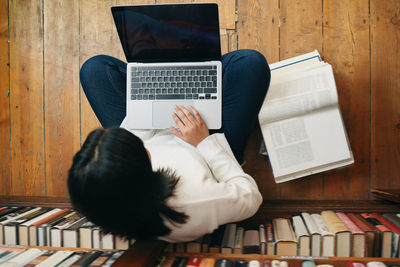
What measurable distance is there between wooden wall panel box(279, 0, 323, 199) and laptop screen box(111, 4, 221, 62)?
40 centimetres

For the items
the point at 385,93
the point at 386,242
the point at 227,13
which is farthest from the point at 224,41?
the point at 386,242

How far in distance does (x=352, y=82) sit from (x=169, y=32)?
755mm

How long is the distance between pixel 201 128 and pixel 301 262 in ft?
1.46

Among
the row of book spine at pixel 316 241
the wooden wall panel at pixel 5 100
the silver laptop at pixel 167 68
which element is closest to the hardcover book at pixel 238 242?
the row of book spine at pixel 316 241

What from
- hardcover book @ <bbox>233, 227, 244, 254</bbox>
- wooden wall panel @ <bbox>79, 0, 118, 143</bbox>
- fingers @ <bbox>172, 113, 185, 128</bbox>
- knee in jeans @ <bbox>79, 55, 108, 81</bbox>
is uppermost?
wooden wall panel @ <bbox>79, 0, 118, 143</bbox>

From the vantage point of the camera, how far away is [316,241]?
0.78m

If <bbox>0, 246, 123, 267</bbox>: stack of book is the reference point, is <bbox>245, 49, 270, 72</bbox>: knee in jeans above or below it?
above

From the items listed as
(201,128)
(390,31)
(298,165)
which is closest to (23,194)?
(201,128)

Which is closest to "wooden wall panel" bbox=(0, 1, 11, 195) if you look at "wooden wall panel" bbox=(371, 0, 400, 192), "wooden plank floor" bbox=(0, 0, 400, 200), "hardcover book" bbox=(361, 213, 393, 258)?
"wooden plank floor" bbox=(0, 0, 400, 200)

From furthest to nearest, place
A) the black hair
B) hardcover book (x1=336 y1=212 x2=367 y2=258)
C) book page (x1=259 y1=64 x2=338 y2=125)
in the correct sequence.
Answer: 1. book page (x1=259 y1=64 x2=338 y2=125)
2. hardcover book (x1=336 y1=212 x2=367 y2=258)
3. the black hair

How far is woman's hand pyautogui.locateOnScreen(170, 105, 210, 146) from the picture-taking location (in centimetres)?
83

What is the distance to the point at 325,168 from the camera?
1014 millimetres

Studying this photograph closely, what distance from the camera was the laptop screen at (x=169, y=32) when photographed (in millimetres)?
800

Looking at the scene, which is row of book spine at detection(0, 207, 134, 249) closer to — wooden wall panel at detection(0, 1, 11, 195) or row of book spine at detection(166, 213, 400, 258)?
row of book spine at detection(166, 213, 400, 258)
